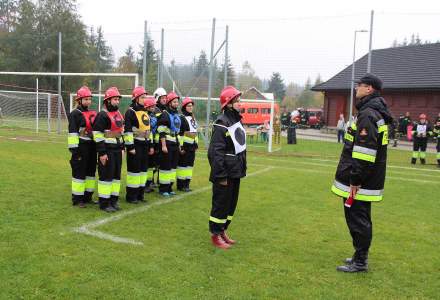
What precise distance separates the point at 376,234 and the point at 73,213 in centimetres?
495

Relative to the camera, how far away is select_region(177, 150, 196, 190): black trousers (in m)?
9.59

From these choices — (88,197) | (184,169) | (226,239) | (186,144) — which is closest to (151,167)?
(184,169)

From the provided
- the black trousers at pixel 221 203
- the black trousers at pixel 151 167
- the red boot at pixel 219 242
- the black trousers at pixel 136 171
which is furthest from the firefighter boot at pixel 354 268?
the black trousers at pixel 151 167

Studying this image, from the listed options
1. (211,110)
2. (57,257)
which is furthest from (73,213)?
(211,110)

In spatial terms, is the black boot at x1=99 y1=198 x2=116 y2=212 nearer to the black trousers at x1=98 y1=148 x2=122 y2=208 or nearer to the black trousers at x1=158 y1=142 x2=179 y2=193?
the black trousers at x1=98 y1=148 x2=122 y2=208

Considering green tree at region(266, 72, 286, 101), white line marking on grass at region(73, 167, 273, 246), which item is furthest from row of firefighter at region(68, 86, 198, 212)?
green tree at region(266, 72, 286, 101)

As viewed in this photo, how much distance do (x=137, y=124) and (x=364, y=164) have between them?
15.4ft

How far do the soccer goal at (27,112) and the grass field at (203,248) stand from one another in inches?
697

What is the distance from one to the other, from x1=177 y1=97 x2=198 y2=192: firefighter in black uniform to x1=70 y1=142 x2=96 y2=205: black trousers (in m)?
2.15

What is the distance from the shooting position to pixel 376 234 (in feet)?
22.7

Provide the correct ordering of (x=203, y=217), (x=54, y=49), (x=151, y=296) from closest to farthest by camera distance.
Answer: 1. (x=151, y=296)
2. (x=203, y=217)
3. (x=54, y=49)

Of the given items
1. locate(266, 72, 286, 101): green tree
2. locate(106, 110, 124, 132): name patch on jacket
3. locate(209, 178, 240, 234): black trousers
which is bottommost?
locate(209, 178, 240, 234): black trousers

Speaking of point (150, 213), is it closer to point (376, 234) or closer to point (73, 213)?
point (73, 213)

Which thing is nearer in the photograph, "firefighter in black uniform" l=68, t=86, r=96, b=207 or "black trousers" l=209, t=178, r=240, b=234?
"black trousers" l=209, t=178, r=240, b=234
